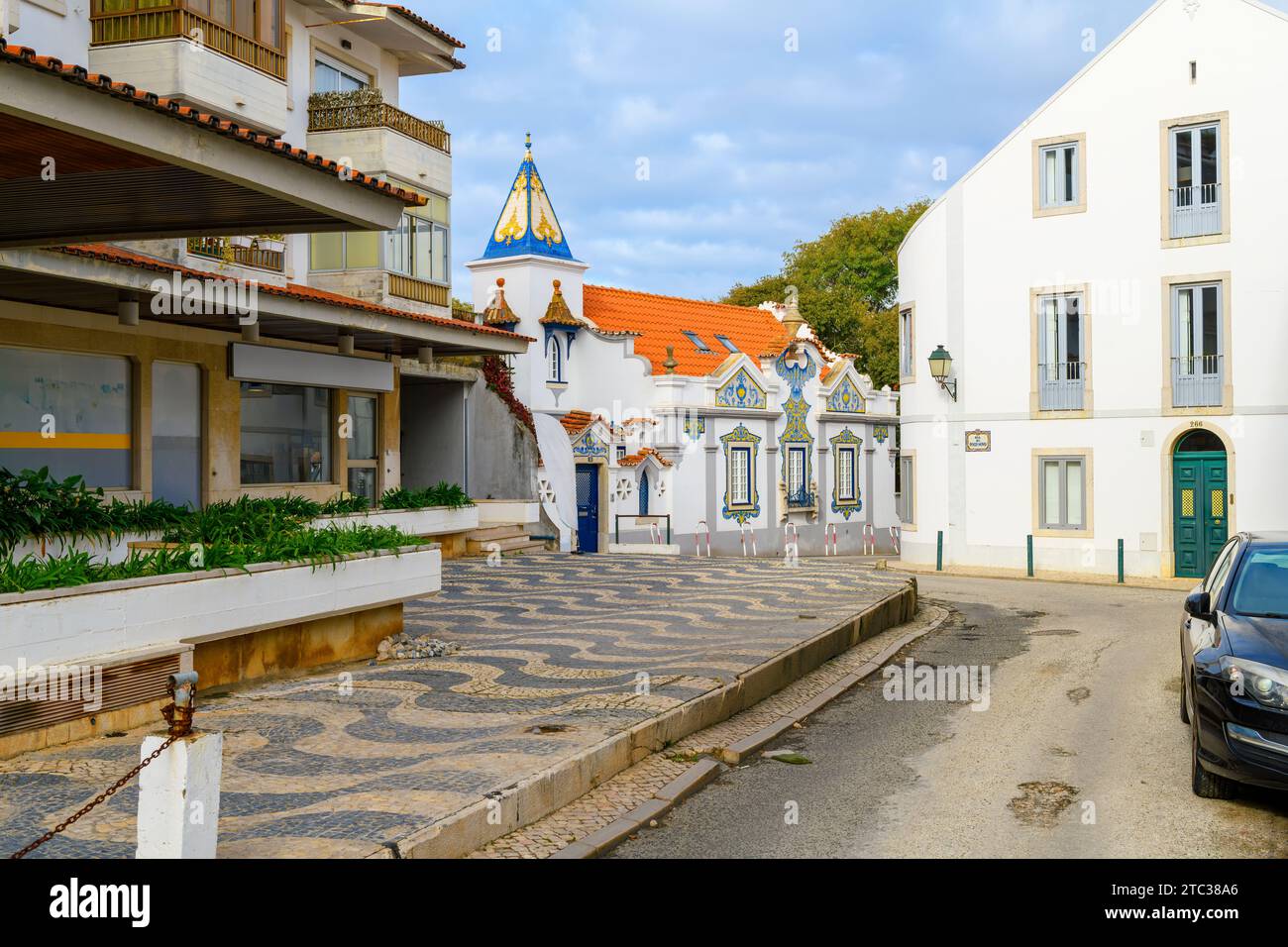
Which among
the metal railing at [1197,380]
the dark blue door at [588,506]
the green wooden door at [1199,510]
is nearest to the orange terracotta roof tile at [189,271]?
the dark blue door at [588,506]

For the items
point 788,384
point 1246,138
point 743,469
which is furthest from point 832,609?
point 788,384

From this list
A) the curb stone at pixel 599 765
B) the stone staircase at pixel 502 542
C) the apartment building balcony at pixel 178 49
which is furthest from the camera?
the stone staircase at pixel 502 542

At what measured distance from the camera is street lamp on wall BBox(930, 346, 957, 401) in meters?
27.0

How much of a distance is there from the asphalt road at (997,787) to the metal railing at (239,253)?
11.7 meters

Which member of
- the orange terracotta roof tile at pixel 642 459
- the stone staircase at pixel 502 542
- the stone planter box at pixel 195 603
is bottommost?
the stone staircase at pixel 502 542

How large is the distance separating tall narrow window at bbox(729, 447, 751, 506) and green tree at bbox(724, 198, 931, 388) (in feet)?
49.6

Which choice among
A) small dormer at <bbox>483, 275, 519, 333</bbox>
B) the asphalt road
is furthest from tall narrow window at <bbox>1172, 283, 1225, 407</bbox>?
small dormer at <bbox>483, 275, 519, 333</bbox>

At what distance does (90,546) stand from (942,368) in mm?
20202

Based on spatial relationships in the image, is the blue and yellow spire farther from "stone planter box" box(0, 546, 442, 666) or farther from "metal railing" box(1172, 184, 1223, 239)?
"stone planter box" box(0, 546, 442, 666)

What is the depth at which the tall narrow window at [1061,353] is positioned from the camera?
25.9m

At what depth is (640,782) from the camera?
8195 mm

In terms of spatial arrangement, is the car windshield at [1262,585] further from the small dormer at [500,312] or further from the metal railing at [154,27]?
the small dormer at [500,312]
